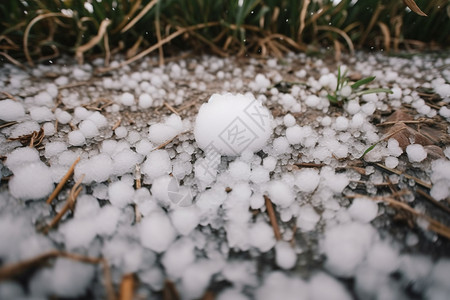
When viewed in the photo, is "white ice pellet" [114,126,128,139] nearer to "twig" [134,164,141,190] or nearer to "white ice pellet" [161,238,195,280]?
"twig" [134,164,141,190]

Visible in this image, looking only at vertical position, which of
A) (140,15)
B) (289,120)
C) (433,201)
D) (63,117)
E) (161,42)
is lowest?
(433,201)

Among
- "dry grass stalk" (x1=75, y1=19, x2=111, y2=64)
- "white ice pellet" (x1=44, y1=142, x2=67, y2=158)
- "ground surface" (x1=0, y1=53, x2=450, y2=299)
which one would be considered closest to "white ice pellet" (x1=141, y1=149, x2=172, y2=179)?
"ground surface" (x1=0, y1=53, x2=450, y2=299)

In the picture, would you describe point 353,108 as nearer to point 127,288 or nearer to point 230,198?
point 230,198

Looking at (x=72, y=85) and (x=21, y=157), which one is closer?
(x=21, y=157)

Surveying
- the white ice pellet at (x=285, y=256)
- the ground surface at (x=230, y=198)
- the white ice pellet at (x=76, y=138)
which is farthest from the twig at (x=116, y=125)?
the white ice pellet at (x=285, y=256)

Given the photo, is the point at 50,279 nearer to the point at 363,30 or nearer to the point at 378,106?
the point at 378,106

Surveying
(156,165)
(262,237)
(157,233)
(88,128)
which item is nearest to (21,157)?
(88,128)

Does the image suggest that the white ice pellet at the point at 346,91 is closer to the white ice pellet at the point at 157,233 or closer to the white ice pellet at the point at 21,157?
the white ice pellet at the point at 157,233
